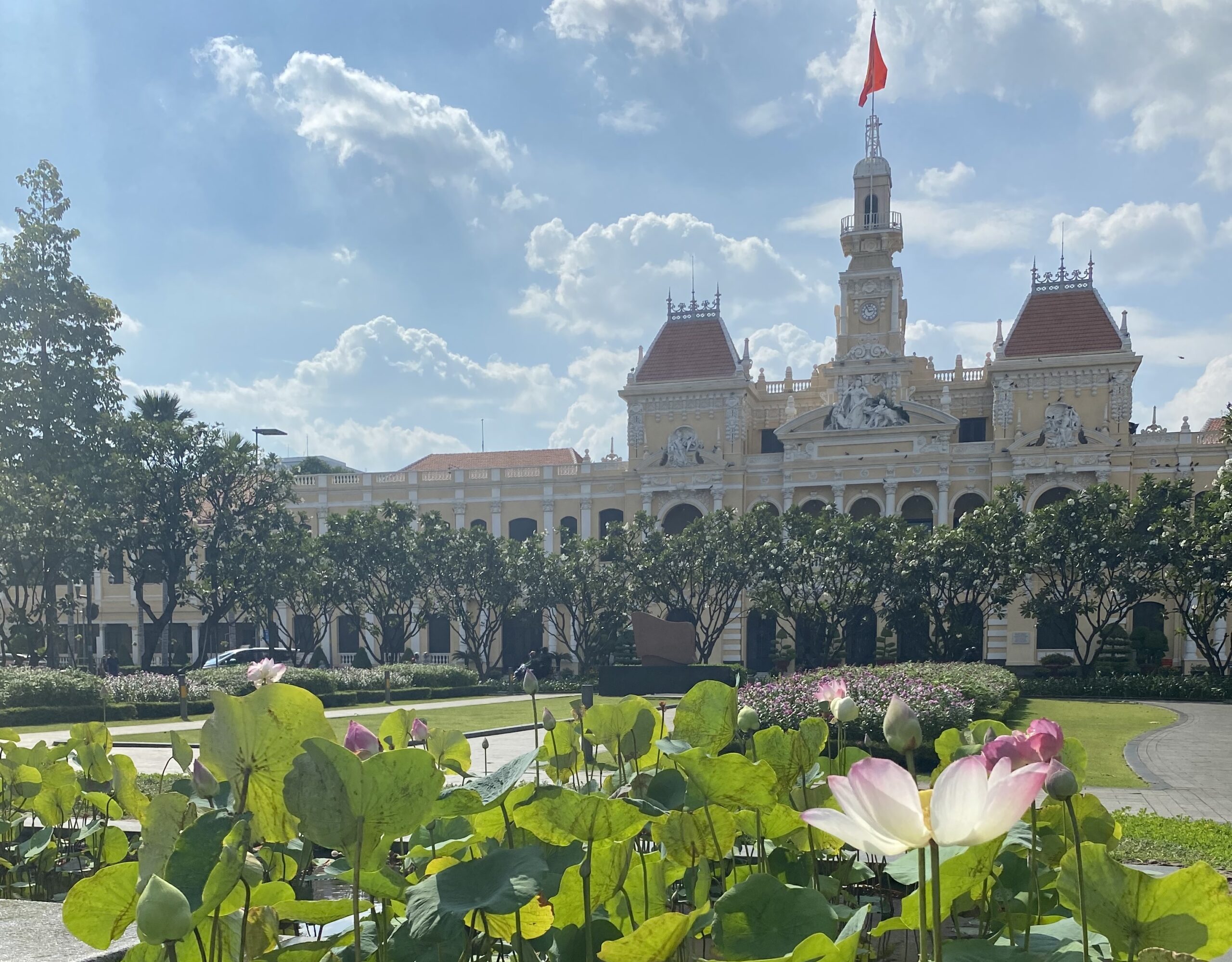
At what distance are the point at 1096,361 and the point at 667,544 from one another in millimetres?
16364

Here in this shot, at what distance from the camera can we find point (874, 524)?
89.8ft

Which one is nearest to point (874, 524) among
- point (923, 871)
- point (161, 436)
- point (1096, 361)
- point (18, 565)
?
point (1096, 361)

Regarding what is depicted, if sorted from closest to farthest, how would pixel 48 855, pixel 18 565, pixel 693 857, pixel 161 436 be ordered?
pixel 693 857, pixel 48 855, pixel 18 565, pixel 161 436

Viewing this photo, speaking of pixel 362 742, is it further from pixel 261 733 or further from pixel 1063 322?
pixel 1063 322

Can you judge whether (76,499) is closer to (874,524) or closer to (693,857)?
(874,524)

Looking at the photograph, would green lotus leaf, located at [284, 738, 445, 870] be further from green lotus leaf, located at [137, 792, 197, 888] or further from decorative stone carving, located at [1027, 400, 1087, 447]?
decorative stone carving, located at [1027, 400, 1087, 447]

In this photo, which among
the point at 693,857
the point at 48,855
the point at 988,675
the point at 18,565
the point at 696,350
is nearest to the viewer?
the point at 693,857

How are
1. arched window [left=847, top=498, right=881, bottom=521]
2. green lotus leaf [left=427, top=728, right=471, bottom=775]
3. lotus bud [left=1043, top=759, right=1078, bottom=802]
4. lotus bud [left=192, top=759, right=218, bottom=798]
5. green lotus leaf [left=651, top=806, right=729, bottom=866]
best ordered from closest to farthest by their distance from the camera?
lotus bud [left=1043, top=759, right=1078, bottom=802] < lotus bud [left=192, top=759, right=218, bottom=798] < green lotus leaf [left=651, top=806, right=729, bottom=866] < green lotus leaf [left=427, top=728, right=471, bottom=775] < arched window [left=847, top=498, right=881, bottom=521]

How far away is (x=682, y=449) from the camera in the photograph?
120 ft

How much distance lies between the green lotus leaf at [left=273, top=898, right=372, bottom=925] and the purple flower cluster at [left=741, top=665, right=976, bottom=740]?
838 centimetres

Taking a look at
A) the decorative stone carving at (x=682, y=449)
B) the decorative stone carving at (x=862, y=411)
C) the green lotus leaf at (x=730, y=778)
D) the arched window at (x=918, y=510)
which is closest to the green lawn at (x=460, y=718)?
the green lotus leaf at (x=730, y=778)

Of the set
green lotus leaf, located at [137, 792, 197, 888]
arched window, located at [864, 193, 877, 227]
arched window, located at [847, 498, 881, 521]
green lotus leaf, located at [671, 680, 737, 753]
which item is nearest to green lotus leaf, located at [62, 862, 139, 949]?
green lotus leaf, located at [137, 792, 197, 888]

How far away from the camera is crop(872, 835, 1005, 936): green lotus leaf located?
1.62 m

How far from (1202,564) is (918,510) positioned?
448 inches
